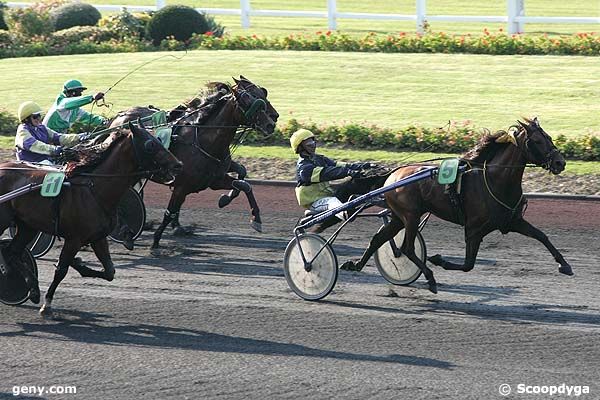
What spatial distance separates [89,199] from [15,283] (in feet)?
3.25

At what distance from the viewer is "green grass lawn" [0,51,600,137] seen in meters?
17.9

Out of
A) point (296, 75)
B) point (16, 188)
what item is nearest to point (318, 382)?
point (16, 188)

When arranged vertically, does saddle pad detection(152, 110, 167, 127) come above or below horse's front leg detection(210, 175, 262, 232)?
above

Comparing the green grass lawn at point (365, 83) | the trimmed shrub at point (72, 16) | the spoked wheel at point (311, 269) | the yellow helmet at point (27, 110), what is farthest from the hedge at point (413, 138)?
the trimmed shrub at point (72, 16)

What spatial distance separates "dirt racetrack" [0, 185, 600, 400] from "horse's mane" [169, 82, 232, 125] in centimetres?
135

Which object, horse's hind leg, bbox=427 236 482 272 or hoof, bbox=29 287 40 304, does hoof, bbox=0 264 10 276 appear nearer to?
hoof, bbox=29 287 40 304

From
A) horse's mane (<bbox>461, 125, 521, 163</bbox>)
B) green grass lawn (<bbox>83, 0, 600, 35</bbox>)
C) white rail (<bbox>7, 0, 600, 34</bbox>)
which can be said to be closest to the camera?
horse's mane (<bbox>461, 125, 521, 163</bbox>)

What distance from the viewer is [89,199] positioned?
977 centimetres

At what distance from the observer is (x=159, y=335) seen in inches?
367

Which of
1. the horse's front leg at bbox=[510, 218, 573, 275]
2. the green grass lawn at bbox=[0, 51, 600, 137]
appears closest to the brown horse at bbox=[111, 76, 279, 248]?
the horse's front leg at bbox=[510, 218, 573, 275]

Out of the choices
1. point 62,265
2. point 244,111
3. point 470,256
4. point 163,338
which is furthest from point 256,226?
point 163,338

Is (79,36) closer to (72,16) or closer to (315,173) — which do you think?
(72,16)

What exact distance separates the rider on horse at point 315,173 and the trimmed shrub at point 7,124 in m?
8.76

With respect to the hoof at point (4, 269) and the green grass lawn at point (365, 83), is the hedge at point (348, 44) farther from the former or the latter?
the hoof at point (4, 269)
